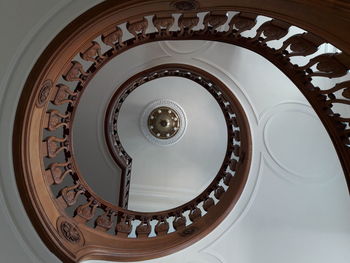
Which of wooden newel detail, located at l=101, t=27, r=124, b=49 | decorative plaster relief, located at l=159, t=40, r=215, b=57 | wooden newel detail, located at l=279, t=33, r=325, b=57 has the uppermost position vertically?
decorative plaster relief, located at l=159, t=40, r=215, b=57

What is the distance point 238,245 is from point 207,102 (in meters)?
4.19

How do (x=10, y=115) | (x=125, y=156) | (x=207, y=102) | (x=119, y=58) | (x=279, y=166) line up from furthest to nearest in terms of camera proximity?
(x=207, y=102) < (x=125, y=156) < (x=119, y=58) < (x=279, y=166) < (x=10, y=115)

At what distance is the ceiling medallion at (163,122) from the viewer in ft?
25.8

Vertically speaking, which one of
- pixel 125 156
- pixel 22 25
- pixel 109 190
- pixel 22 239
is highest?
pixel 125 156

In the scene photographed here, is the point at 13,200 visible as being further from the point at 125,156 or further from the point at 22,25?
the point at 125,156

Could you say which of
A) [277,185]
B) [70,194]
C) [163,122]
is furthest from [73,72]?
[163,122]

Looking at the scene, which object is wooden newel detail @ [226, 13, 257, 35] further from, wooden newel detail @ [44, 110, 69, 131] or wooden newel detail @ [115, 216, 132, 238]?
wooden newel detail @ [115, 216, 132, 238]

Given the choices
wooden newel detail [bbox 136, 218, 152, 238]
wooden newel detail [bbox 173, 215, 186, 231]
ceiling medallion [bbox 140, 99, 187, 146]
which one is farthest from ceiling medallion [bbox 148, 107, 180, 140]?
wooden newel detail [bbox 136, 218, 152, 238]

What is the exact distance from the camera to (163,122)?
25.7 ft

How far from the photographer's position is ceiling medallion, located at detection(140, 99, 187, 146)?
7.86 metres

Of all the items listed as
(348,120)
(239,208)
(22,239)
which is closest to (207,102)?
(239,208)

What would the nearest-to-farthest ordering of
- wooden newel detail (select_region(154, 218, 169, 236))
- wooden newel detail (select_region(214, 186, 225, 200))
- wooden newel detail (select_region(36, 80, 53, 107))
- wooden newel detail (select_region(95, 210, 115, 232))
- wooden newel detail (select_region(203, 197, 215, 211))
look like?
wooden newel detail (select_region(36, 80, 53, 107)) < wooden newel detail (select_region(95, 210, 115, 232)) < wooden newel detail (select_region(154, 218, 169, 236)) < wooden newel detail (select_region(203, 197, 215, 211)) < wooden newel detail (select_region(214, 186, 225, 200))

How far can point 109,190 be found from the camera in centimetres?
684

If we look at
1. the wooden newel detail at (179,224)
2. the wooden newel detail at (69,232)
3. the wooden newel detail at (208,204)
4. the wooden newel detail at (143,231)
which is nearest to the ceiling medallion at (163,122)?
the wooden newel detail at (208,204)
